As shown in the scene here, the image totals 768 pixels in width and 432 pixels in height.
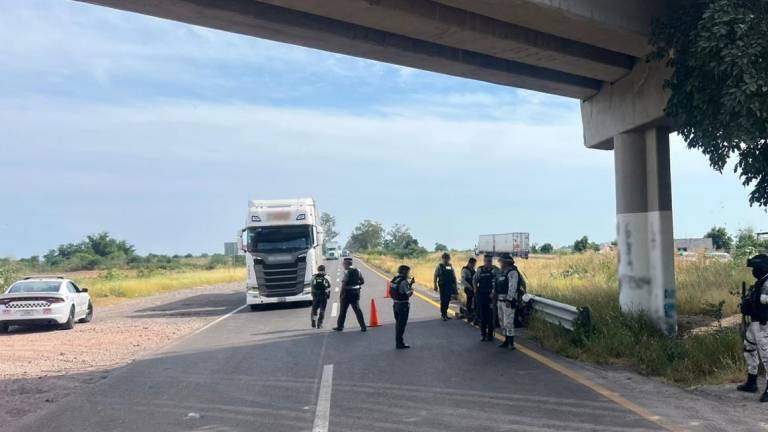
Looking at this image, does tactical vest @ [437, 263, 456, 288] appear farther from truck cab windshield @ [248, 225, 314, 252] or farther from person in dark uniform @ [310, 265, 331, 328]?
truck cab windshield @ [248, 225, 314, 252]

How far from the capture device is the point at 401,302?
38.9 ft

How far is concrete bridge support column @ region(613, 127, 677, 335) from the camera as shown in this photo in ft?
37.9

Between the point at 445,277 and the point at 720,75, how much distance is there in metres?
8.52

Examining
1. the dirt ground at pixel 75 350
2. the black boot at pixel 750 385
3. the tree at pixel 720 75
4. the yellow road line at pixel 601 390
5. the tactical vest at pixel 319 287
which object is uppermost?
the tree at pixel 720 75

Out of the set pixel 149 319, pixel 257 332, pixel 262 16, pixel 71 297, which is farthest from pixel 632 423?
pixel 149 319

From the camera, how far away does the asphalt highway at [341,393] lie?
6594 millimetres

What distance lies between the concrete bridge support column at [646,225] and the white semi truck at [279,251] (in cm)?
1108

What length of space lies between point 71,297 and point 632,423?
15.7m

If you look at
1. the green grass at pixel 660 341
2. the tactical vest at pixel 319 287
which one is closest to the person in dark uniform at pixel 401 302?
the green grass at pixel 660 341

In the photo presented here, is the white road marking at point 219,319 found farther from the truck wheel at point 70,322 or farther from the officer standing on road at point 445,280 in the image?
the officer standing on road at point 445,280

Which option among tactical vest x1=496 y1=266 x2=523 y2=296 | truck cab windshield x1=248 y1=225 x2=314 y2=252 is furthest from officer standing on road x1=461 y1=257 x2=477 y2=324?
truck cab windshield x1=248 y1=225 x2=314 y2=252

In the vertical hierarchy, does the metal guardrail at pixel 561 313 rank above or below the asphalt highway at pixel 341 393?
above

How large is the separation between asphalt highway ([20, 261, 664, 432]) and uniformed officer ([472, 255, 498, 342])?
297 mm

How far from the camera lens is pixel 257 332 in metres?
15.1
